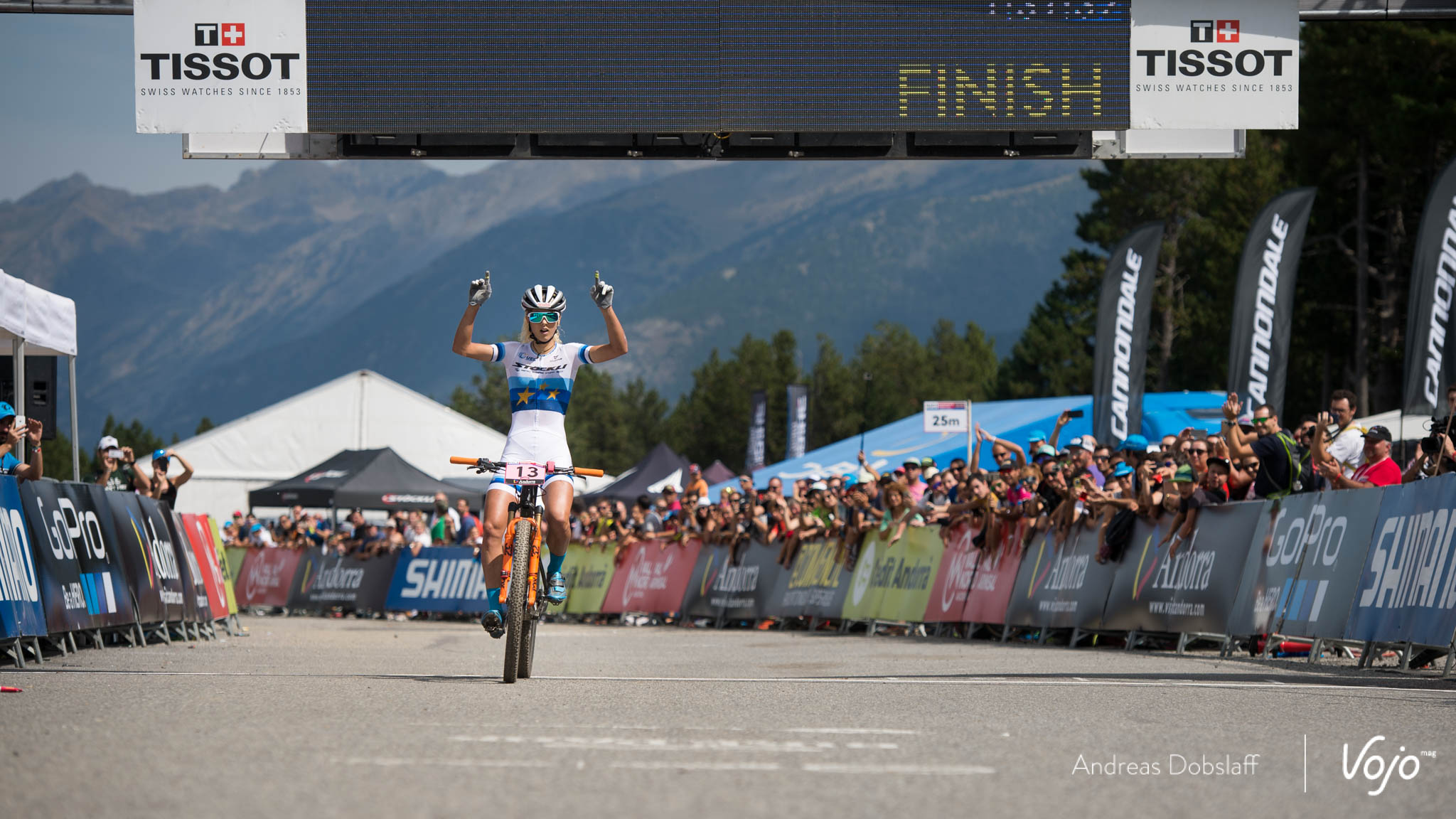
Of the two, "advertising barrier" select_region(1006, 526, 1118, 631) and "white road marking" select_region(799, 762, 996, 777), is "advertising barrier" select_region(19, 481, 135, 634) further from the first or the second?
"advertising barrier" select_region(1006, 526, 1118, 631)

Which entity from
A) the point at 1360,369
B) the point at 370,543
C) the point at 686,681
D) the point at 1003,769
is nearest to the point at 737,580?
the point at 370,543

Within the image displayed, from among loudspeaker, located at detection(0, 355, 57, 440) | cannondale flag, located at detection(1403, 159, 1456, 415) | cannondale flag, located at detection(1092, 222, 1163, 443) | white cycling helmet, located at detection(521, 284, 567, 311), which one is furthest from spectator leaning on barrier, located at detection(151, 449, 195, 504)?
cannondale flag, located at detection(1403, 159, 1456, 415)

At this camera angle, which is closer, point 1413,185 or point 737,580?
point 737,580

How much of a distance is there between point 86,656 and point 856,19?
766 centimetres

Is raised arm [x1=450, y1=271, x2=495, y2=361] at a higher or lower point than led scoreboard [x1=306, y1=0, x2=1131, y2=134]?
lower

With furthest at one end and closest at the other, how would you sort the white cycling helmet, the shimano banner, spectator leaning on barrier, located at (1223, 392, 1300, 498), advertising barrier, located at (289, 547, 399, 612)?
1. advertising barrier, located at (289, 547, 399, 612)
2. spectator leaning on barrier, located at (1223, 392, 1300, 498)
3. the shimano banner
4. the white cycling helmet

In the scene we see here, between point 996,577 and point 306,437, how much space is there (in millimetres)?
39812

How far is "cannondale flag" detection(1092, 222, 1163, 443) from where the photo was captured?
2438 cm

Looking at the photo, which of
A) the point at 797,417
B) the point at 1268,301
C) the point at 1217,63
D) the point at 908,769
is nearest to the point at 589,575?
the point at 1268,301

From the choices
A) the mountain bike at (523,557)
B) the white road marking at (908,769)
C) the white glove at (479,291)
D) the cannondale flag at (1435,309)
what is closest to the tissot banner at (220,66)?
the white glove at (479,291)

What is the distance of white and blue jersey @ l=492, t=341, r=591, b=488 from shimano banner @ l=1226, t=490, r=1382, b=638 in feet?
19.4

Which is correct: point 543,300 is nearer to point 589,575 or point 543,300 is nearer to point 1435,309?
point 1435,309

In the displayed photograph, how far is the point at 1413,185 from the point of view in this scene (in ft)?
141

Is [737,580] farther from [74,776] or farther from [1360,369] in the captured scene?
[1360,369]
